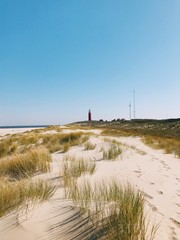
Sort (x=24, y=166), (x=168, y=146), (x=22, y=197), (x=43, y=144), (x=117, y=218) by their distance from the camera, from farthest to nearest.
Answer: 1. (x=168, y=146)
2. (x=43, y=144)
3. (x=24, y=166)
4. (x=22, y=197)
5. (x=117, y=218)

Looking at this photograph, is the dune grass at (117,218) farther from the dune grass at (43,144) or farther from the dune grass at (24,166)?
the dune grass at (43,144)

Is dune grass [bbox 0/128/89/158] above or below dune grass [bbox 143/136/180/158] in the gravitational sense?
above

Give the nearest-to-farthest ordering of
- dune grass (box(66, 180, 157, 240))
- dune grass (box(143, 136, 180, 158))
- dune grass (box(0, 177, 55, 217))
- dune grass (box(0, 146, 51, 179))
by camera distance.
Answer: dune grass (box(66, 180, 157, 240))
dune grass (box(0, 177, 55, 217))
dune grass (box(0, 146, 51, 179))
dune grass (box(143, 136, 180, 158))

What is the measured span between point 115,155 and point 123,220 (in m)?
5.27

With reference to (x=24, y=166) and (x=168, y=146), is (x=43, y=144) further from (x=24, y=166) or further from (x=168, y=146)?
(x=168, y=146)

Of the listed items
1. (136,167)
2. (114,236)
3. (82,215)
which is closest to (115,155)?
(136,167)

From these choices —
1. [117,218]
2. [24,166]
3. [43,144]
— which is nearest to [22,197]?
[117,218]

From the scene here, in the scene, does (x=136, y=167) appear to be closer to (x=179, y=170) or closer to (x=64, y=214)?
(x=179, y=170)

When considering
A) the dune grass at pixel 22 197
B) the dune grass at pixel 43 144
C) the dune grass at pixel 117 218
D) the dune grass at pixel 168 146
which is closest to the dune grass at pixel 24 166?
the dune grass at pixel 22 197

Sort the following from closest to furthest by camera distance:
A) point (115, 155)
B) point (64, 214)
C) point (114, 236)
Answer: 1. point (114, 236)
2. point (64, 214)
3. point (115, 155)

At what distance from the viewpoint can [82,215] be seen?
7.98 ft

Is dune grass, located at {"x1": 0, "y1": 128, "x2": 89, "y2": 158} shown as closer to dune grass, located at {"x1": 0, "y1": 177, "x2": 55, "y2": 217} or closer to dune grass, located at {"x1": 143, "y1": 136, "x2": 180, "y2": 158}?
dune grass, located at {"x1": 143, "y1": 136, "x2": 180, "y2": 158}

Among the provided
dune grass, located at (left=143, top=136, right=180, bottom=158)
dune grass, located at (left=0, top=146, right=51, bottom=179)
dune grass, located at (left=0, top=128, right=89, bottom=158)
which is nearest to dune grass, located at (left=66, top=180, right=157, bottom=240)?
dune grass, located at (left=0, top=146, right=51, bottom=179)

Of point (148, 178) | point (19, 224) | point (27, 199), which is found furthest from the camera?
point (148, 178)
